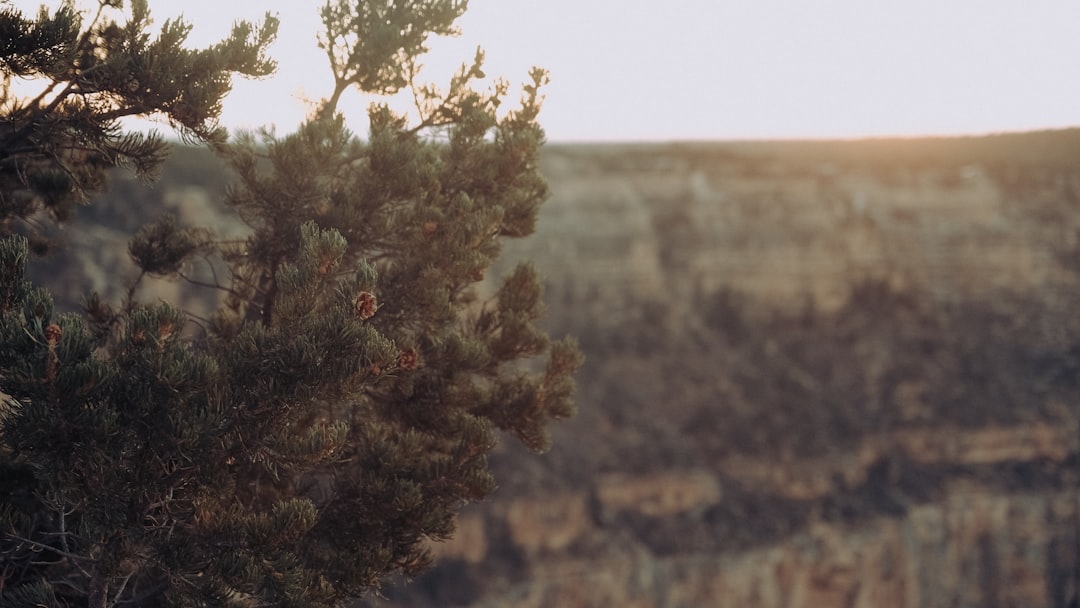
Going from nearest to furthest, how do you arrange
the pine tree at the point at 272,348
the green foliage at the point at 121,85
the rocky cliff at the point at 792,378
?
1. the pine tree at the point at 272,348
2. the green foliage at the point at 121,85
3. the rocky cliff at the point at 792,378

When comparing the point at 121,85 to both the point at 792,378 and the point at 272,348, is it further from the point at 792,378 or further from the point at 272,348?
Result: the point at 792,378

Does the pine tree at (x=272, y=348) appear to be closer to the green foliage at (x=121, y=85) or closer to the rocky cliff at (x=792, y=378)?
the green foliage at (x=121, y=85)

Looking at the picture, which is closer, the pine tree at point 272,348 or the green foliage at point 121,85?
the pine tree at point 272,348

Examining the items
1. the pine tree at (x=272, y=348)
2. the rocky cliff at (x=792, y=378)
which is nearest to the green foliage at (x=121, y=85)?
the pine tree at (x=272, y=348)

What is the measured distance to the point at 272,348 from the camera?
20.4 ft

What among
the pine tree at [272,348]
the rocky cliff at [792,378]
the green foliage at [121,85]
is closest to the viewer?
the pine tree at [272,348]

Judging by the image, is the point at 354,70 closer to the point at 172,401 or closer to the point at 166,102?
the point at 166,102

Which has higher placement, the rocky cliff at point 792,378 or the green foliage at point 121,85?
the green foliage at point 121,85

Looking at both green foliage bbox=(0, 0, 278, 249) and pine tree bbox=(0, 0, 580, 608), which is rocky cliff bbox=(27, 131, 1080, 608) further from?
green foliage bbox=(0, 0, 278, 249)

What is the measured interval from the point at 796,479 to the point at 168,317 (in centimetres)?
2564

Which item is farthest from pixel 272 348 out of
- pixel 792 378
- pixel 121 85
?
pixel 792 378

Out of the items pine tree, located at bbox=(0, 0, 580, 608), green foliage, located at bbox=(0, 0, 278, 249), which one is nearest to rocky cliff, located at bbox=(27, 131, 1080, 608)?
pine tree, located at bbox=(0, 0, 580, 608)

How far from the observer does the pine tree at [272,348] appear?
5863 millimetres

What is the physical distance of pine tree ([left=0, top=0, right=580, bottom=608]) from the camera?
5.86 m
